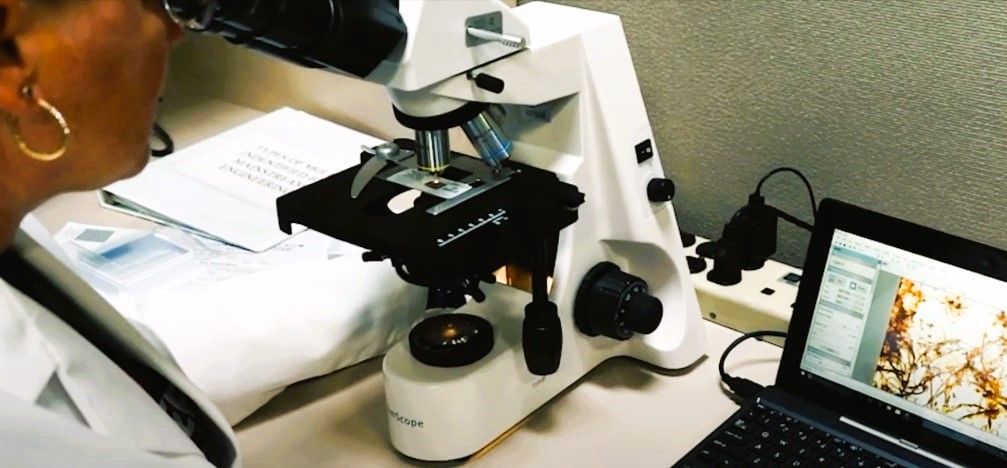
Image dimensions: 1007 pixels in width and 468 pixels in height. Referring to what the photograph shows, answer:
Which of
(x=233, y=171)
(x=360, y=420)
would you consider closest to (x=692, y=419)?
(x=360, y=420)

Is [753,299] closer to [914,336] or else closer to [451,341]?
[914,336]

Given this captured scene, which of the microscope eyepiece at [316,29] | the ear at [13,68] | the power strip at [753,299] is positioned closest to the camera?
the ear at [13,68]

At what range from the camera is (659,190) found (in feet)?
3.27

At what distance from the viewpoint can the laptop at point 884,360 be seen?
84 cm

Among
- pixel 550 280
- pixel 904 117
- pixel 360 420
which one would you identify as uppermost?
pixel 904 117

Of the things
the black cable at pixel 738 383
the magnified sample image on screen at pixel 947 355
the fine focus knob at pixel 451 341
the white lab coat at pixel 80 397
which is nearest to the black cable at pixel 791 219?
the black cable at pixel 738 383

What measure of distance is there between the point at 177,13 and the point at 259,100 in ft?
3.80

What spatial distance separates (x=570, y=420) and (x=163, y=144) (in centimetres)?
91

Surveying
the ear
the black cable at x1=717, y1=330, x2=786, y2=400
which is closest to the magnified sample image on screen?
the black cable at x1=717, y1=330, x2=786, y2=400

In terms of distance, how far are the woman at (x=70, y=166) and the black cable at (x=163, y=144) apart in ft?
2.68

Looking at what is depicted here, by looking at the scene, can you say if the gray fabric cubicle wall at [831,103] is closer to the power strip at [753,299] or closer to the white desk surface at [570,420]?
the power strip at [753,299]

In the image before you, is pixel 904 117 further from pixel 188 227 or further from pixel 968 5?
pixel 188 227

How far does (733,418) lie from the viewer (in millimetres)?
941

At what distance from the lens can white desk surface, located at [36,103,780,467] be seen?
948 millimetres
